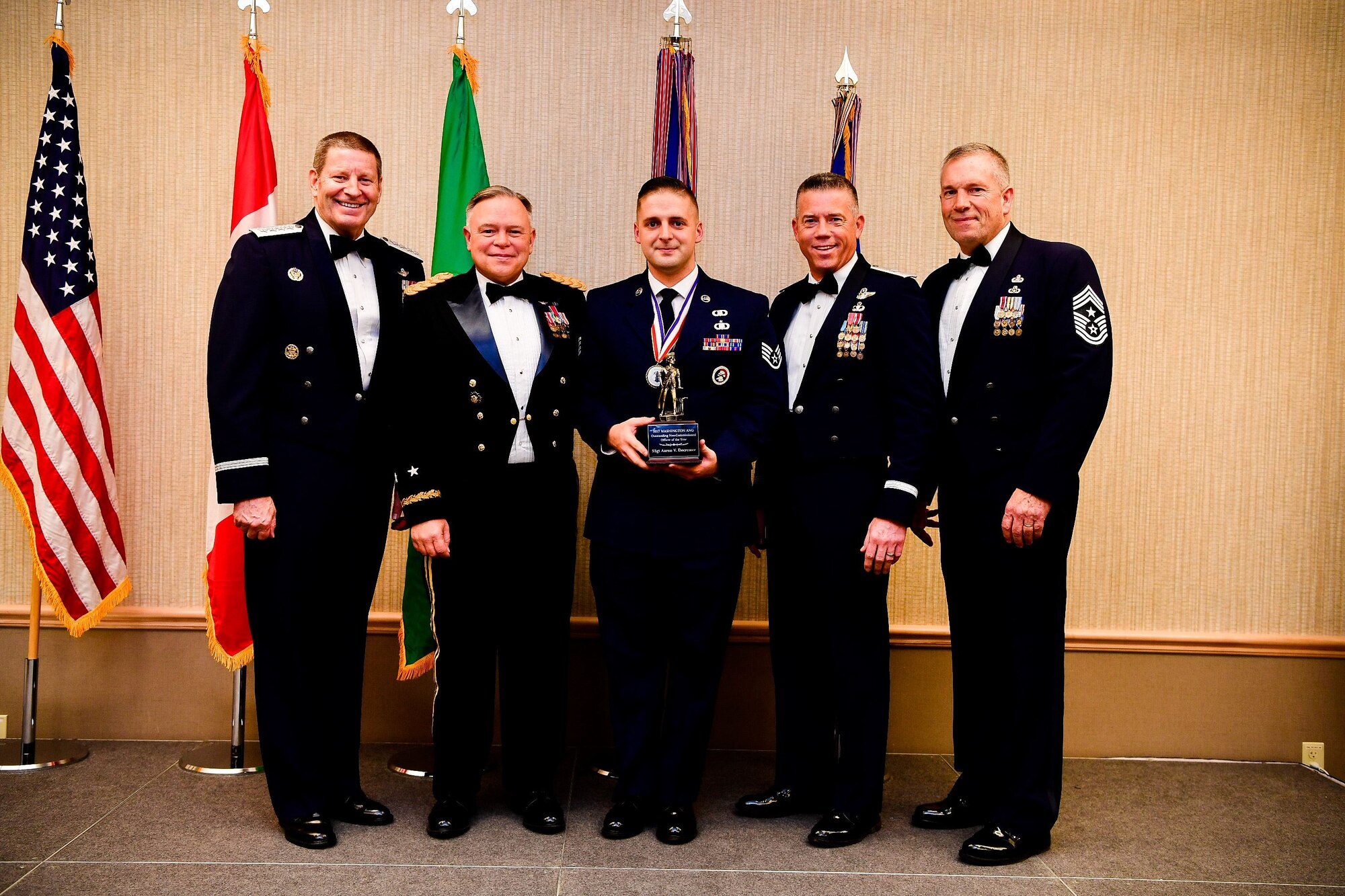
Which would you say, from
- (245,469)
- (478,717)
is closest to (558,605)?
(478,717)

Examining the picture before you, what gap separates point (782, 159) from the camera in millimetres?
3383

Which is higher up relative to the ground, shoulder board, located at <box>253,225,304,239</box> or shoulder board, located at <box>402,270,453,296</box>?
shoulder board, located at <box>253,225,304,239</box>

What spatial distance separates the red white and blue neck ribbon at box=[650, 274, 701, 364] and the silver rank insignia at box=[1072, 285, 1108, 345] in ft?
3.15

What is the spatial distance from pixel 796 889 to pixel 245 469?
165 centimetres

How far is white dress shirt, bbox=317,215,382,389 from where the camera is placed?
2.53m

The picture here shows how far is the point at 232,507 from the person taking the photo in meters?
2.90

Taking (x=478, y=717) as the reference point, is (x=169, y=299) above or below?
above

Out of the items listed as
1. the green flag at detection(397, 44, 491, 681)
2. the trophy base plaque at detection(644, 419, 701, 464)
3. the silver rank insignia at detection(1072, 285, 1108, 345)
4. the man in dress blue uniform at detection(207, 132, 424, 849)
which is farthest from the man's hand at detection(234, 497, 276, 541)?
the silver rank insignia at detection(1072, 285, 1108, 345)

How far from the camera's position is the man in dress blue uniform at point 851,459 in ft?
8.03

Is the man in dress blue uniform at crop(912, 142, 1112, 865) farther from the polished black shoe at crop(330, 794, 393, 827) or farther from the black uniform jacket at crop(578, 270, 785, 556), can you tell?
the polished black shoe at crop(330, 794, 393, 827)

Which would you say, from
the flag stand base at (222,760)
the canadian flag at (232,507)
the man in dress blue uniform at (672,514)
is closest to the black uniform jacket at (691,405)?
the man in dress blue uniform at (672,514)

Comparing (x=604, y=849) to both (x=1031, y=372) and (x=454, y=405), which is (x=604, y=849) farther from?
(x=1031, y=372)

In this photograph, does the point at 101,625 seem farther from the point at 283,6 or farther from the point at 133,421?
the point at 283,6

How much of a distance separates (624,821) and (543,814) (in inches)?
8.5
